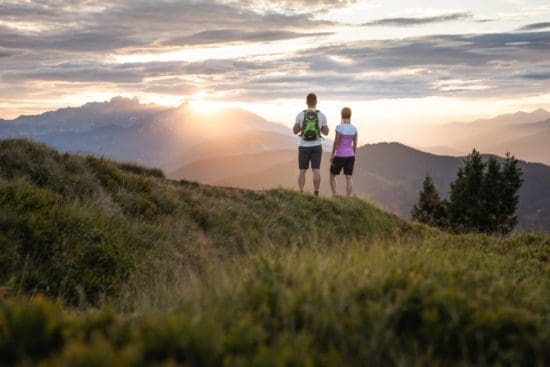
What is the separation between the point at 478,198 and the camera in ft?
165

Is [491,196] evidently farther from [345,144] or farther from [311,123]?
[311,123]

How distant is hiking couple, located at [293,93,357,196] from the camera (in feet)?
56.6

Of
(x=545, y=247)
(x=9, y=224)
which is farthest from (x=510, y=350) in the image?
(x=545, y=247)

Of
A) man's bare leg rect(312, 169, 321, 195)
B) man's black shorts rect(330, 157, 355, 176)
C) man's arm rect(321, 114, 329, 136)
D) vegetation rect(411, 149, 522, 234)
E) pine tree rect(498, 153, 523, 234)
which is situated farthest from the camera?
pine tree rect(498, 153, 523, 234)

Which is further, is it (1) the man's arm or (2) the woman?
(2) the woman

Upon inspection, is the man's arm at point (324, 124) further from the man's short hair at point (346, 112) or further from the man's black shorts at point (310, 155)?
the man's short hair at point (346, 112)

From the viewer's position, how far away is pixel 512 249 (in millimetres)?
10711

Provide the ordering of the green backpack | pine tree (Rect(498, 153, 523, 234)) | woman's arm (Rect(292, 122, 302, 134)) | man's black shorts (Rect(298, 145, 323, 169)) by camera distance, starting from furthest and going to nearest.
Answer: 1. pine tree (Rect(498, 153, 523, 234))
2. man's black shorts (Rect(298, 145, 323, 169))
3. woman's arm (Rect(292, 122, 302, 134))
4. the green backpack

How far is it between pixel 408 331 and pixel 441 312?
0.34 m

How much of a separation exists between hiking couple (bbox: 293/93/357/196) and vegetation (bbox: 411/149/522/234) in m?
31.1

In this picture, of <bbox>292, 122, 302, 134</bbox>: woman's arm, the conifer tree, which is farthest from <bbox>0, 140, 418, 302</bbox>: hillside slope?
the conifer tree

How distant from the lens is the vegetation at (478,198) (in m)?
48.7

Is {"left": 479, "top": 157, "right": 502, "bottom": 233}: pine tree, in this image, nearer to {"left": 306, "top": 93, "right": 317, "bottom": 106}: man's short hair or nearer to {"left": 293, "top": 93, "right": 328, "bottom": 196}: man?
{"left": 293, "top": 93, "right": 328, "bottom": 196}: man

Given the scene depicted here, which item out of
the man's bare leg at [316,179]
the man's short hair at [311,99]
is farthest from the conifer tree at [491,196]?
the man's short hair at [311,99]
